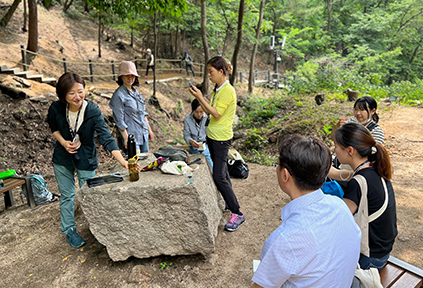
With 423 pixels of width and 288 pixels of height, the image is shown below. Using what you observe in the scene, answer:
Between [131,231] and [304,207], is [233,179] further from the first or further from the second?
[304,207]

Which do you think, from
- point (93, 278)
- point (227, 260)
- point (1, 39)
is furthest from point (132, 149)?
point (1, 39)

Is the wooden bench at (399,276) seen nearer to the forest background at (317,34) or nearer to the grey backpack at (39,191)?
the grey backpack at (39,191)

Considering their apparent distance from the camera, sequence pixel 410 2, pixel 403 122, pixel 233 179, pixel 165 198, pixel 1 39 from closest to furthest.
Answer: pixel 165 198 < pixel 233 179 < pixel 403 122 < pixel 1 39 < pixel 410 2

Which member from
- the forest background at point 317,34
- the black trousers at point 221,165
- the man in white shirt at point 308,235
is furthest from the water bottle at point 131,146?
the forest background at point 317,34

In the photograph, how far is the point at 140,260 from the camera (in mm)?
2951

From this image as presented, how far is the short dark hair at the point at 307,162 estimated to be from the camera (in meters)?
1.30

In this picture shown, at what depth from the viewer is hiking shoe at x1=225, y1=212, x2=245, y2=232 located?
3418mm

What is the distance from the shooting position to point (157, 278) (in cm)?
271

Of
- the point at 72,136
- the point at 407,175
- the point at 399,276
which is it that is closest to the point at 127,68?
the point at 72,136

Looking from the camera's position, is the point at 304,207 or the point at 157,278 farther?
the point at 157,278

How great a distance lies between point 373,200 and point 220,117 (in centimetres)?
175

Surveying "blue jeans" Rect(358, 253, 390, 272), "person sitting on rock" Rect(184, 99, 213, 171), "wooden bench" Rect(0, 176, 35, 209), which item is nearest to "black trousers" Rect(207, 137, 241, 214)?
"person sitting on rock" Rect(184, 99, 213, 171)

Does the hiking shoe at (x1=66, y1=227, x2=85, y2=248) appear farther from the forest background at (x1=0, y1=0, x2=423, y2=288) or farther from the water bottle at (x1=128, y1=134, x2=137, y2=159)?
the water bottle at (x1=128, y1=134, x2=137, y2=159)

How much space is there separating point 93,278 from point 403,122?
330 inches
